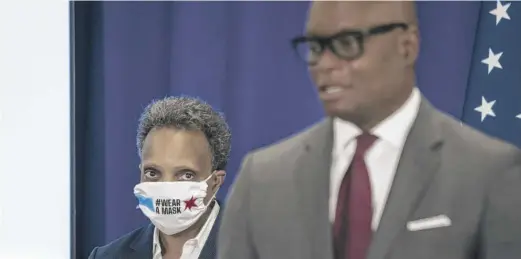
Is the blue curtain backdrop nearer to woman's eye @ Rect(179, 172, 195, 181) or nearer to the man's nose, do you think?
woman's eye @ Rect(179, 172, 195, 181)

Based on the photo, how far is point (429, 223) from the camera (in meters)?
1.02

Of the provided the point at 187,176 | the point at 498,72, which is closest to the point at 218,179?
the point at 187,176

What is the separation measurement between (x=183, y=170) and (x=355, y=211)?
0.47 meters

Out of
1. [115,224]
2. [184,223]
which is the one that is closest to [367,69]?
[184,223]

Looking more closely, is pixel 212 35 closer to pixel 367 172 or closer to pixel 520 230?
pixel 367 172

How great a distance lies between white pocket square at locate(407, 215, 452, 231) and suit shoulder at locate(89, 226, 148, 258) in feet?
2.44

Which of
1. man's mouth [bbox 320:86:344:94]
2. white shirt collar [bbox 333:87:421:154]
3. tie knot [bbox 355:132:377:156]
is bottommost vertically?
tie knot [bbox 355:132:377:156]

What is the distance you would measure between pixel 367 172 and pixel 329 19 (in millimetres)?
253

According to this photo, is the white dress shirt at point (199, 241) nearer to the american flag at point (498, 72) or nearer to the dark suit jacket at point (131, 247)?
the dark suit jacket at point (131, 247)

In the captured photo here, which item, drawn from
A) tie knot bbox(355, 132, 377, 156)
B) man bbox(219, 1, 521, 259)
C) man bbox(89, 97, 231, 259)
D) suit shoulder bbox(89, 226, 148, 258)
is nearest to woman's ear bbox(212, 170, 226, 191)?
man bbox(89, 97, 231, 259)

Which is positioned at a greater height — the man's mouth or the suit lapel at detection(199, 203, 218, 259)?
the man's mouth

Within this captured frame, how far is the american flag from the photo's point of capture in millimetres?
1407

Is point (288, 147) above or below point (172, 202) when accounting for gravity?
above

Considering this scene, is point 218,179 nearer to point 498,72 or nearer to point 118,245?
point 118,245
